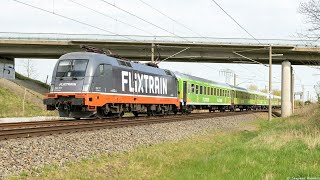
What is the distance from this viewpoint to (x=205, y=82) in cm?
4038

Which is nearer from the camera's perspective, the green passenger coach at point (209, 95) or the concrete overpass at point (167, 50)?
the green passenger coach at point (209, 95)

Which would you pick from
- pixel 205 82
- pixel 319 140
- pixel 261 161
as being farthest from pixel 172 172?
pixel 205 82

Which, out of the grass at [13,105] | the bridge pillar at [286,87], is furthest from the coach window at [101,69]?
the bridge pillar at [286,87]

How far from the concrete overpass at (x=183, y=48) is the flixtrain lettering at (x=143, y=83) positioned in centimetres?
1632

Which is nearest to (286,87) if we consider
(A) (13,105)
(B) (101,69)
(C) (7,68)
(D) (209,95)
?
(D) (209,95)

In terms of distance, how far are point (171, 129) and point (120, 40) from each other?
27.7 meters

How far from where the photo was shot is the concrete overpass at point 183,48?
45625 mm

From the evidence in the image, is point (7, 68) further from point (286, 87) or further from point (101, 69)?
point (101, 69)

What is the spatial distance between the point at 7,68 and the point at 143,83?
36785mm

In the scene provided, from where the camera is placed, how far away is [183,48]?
46906mm

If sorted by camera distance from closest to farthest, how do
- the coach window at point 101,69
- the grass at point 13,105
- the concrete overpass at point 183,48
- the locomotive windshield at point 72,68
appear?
the locomotive windshield at point 72,68
the coach window at point 101,69
the grass at point 13,105
the concrete overpass at point 183,48

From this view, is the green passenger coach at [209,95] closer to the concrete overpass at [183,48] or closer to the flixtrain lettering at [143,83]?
the flixtrain lettering at [143,83]

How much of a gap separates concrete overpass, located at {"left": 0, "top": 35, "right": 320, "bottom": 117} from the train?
48.0 ft

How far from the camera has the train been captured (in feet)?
65.9
